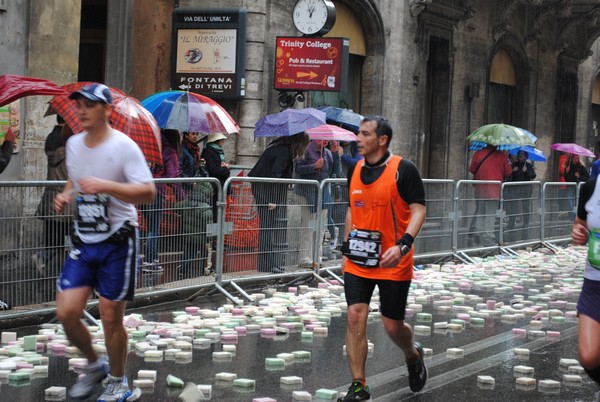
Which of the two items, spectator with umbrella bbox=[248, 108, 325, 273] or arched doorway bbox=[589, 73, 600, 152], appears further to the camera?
arched doorway bbox=[589, 73, 600, 152]

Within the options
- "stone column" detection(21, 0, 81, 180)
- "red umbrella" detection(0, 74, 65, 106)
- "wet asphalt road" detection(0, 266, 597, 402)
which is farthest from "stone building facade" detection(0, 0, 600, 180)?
"wet asphalt road" detection(0, 266, 597, 402)

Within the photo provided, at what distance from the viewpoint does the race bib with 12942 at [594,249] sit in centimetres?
621

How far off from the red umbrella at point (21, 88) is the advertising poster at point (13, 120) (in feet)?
10.9

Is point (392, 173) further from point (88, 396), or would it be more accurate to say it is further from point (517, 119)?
point (517, 119)

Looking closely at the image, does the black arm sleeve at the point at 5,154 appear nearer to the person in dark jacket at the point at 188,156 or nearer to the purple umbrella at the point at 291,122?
the person in dark jacket at the point at 188,156

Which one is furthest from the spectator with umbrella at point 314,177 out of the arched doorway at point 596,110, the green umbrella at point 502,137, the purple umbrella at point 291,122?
the arched doorway at point 596,110

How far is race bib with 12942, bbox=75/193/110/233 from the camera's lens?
6.42 m

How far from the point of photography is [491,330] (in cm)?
1040

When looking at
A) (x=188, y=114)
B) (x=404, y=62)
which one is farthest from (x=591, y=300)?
(x=404, y=62)

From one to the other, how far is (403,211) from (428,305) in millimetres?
5056

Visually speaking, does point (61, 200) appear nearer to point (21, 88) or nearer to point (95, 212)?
point (95, 212)

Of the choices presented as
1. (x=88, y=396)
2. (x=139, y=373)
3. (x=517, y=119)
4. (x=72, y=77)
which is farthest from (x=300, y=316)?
(x=517, y=119)

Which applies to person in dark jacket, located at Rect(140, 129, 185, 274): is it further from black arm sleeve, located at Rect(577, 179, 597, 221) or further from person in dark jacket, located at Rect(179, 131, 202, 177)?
black arm sleeve, located at Rect(577, 179, 597, 221)

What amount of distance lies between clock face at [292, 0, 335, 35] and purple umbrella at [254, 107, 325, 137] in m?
3.10
